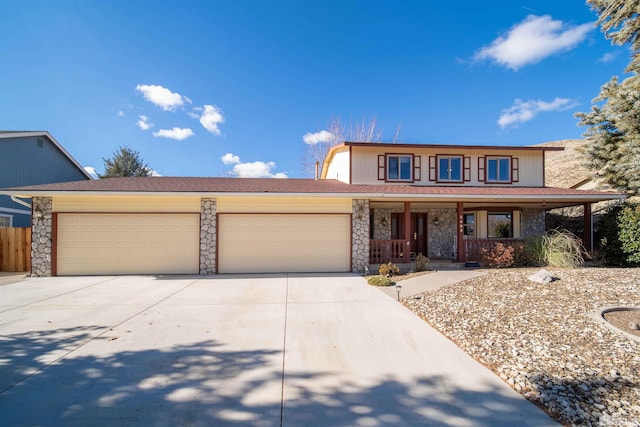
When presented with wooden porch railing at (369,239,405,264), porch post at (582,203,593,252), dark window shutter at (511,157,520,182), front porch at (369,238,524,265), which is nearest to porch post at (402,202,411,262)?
front porch at (369,238,524,265)

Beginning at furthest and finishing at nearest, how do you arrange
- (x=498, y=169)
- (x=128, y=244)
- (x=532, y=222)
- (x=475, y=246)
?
(x=532, y=222)
(x=498, y=169)
(x=475, y=246)
(x=128, y=244)

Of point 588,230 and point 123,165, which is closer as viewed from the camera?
point 588,230

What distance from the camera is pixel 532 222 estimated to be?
44.1 ft

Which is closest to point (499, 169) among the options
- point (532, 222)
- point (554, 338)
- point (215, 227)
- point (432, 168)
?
point (532, 222)

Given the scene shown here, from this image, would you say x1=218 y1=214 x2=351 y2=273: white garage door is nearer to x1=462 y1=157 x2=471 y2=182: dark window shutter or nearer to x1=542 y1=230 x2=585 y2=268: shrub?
x1=462 y1=157 x2=471 y2=182: dark window shutter

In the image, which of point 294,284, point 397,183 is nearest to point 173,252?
point 294,284

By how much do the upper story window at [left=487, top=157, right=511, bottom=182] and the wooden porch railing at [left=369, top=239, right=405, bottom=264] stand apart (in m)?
5.79

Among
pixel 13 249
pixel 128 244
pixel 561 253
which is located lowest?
pixel 13 249

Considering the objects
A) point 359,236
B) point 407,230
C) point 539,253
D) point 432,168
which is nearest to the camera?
point 539,253

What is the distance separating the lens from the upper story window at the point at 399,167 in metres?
12.7

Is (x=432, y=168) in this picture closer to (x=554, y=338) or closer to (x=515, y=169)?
(x=515, y=169)

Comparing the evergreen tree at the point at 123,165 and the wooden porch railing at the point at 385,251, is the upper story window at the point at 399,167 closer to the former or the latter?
the wooden porch railing at the point at 385,251

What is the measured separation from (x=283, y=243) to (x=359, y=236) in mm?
2759

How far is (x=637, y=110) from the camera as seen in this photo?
1145 cm
